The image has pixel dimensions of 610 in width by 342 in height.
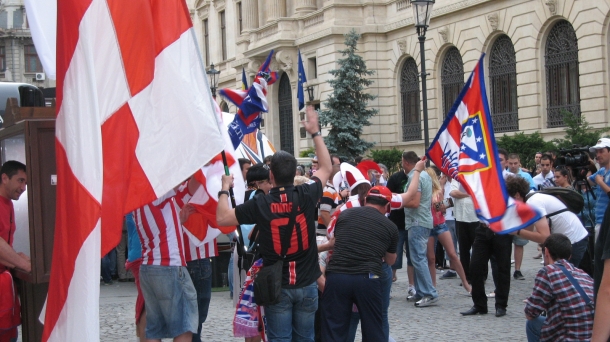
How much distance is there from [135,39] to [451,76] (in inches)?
1047

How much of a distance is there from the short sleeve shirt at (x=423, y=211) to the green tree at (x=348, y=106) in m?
21.9

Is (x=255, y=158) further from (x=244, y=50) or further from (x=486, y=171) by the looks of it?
(x=244, y=50)

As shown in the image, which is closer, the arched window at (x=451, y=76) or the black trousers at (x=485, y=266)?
the black trousers at (x=485, y=266)

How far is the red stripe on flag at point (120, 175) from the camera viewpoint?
4273 millimetres

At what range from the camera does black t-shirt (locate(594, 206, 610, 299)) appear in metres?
3.27

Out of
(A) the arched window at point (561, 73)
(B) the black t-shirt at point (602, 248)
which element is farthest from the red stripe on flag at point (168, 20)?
(A) the arched window at point (561, 73)

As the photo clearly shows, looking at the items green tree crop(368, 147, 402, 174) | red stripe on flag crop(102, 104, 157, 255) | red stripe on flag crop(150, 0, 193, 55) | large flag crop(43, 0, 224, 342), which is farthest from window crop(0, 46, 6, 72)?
red stripe on flag crop(102, 104, 157, 255)

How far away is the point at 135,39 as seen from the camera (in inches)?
183

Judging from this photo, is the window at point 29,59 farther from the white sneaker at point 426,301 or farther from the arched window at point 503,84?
the white sneaker at point 426,301

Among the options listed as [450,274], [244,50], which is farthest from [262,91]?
[244,50]

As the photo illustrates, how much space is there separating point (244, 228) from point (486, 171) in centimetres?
241

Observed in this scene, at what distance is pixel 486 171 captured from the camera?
7.83 m

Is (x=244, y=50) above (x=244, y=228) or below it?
above

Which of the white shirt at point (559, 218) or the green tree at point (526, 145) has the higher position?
the green tree at point (526, 145)
